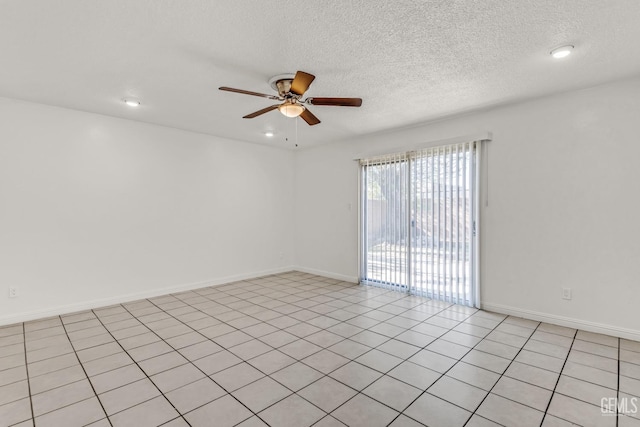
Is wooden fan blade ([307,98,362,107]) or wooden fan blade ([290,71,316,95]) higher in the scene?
wooden fan blade ([290,71,316,95])

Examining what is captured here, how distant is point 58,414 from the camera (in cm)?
198

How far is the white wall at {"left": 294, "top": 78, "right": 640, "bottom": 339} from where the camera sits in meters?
3.03

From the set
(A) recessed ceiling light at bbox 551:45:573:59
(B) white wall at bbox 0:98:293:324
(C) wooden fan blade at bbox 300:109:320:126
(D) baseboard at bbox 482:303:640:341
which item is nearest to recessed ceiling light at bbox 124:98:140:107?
(B) white wall at bbox 0:98:293:324

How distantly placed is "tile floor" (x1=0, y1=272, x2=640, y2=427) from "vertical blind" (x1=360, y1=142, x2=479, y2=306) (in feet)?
2.00

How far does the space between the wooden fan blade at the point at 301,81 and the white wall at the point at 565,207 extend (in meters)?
2.57

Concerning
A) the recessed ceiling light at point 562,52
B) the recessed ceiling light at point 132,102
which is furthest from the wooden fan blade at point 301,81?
the recessed ceiling light at point 132,102

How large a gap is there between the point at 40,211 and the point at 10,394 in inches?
92.2

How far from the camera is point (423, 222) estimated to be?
447 centimetres

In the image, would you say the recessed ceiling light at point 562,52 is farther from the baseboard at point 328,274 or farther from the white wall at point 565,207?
the baseboard at point 328,274

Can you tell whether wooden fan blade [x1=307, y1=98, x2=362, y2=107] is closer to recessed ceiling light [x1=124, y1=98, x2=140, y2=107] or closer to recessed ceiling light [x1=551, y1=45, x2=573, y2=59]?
recessed ceiling light [x1=551, y1=45, x2=573, y2=59]

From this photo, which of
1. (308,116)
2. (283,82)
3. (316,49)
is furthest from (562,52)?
(283,82)

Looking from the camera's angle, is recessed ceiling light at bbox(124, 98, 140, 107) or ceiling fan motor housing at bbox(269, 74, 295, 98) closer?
ceiling fan motor housing at bbox(269, 74, 295, 98)

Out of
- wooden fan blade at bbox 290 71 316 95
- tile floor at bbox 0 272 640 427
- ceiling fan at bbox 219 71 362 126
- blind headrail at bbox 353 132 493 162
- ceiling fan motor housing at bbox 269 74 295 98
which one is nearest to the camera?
tile floor at bbox 0 272 640 427

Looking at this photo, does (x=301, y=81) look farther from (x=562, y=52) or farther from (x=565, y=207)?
(x=565, y=207)
